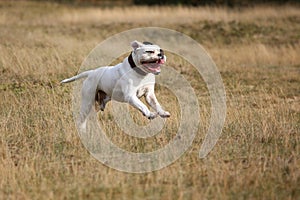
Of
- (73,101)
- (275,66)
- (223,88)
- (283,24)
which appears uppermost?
(73,101)

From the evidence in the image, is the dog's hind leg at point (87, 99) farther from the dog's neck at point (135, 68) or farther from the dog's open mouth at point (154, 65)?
the dog's open mouth at point (154, 65)

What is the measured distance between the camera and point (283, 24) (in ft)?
88.4

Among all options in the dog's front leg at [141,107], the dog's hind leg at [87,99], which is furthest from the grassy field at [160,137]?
the dog's front leg at [141,107]

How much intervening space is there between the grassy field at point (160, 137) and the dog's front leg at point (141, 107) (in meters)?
0.35

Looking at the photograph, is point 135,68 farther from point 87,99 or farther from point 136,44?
point 87,99

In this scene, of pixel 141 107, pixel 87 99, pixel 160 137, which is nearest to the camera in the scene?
pixel 141 107

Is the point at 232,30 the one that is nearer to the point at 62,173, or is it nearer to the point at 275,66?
the point at 275,66

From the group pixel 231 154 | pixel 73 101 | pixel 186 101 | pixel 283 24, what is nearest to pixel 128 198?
pixel 231 154

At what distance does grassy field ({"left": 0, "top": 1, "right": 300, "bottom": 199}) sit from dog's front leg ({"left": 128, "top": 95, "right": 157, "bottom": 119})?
1.16 feet

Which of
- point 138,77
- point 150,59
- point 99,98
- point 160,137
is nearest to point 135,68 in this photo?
point 138,77

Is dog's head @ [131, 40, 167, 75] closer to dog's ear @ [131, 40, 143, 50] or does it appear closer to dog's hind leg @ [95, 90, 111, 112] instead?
dog's ear @ [131, 40, 143, 50]

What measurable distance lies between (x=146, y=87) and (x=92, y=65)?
6685mm

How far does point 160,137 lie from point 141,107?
1.60 feet

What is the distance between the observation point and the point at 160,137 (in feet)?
26.3
